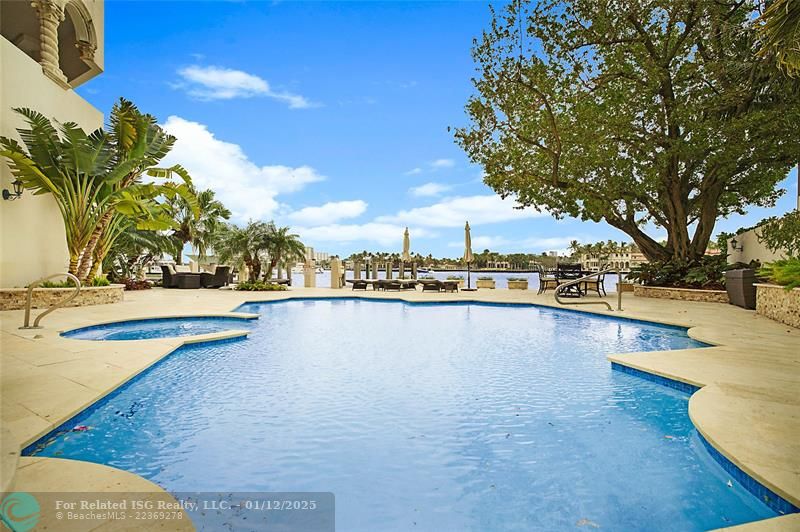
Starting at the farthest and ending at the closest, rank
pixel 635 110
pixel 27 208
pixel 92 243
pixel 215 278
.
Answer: pixel 215 278
pixel 635 110
pixel 92 243
pixel 27 208

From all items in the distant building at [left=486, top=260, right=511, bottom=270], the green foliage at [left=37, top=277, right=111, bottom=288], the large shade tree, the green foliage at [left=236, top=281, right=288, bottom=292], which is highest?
the large shade tree

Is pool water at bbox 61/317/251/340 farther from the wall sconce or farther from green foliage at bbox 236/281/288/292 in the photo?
green foliage at bbox 236/281/288/292

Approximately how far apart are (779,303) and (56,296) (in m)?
16.7

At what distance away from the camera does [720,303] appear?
12.8 metres

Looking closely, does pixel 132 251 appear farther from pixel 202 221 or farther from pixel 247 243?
pixel 202 221

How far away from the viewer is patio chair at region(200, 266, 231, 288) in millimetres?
19719

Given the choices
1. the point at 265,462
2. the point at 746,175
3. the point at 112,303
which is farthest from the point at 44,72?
the point at 746,175

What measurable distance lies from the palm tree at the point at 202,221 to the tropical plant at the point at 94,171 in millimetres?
9026

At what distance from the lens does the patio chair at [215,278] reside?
1972cm

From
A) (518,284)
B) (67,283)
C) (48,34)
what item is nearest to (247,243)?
(67,283)

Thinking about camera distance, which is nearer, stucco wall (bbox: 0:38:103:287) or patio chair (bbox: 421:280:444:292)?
stucco wall (bbox: 0:38:103:287)

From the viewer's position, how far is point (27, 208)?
10797mm

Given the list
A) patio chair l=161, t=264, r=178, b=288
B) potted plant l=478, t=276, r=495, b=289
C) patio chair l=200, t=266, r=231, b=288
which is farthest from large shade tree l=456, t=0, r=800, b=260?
patio chair l=161, t=264, r=178, b=288

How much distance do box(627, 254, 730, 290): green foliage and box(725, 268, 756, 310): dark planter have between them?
2.21 m
